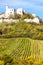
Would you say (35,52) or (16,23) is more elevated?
(35,52)

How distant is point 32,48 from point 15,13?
255ft

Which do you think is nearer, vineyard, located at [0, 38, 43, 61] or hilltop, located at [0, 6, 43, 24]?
vineyard, located at [0, 38, 43, 61]

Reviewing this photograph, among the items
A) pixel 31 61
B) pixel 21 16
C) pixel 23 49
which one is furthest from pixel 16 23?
pixel 31 61

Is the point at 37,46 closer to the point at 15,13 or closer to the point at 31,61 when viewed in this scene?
the point at 31,61

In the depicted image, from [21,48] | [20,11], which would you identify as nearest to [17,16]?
[20,11]

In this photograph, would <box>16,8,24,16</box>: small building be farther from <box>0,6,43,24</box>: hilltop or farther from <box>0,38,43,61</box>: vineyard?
<box>0,38,43,61</box>: vineyard

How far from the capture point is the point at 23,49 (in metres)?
67.4

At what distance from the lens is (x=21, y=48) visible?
2699 inches

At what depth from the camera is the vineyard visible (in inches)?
2405

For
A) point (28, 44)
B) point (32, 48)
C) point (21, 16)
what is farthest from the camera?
point (21, 16)

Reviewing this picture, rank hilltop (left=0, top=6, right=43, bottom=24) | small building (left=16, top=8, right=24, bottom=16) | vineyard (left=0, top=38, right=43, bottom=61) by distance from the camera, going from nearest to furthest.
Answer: vineyard (left=0, top=38, right=43, bottom=61), hilltop (left=0, top=6, right=43, bottom=24), small building (left=16, top=8, right=24, bottom=16)

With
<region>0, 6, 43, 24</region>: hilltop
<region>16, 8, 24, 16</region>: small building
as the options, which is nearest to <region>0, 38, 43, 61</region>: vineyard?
<region>0, 6, 43, 24</region>: hilltop

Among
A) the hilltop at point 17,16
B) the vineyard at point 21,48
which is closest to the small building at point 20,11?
the hilltop at point 17,16

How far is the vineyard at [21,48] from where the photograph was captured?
61.1m
